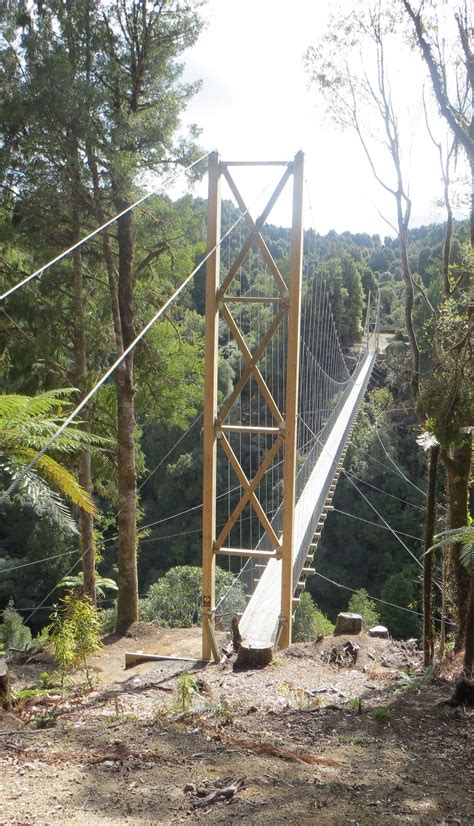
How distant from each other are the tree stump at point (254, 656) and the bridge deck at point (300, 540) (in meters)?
0.53

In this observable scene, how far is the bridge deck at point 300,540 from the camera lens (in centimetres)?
439

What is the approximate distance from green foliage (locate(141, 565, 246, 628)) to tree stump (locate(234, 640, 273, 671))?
13.5 ft

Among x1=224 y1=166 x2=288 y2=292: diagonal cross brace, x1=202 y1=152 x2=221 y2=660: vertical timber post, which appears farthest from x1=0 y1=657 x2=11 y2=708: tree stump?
x1=224 y1=166 x2=288 y2=292: diagonal cross brace

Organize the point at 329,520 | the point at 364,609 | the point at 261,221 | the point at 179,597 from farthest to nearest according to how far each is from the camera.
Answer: the point at 329,520 < the point at 364,609 < the point at 179,597 < the point at 261,221

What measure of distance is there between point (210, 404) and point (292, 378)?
0.49m

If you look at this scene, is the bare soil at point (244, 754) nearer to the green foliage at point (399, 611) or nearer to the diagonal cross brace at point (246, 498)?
the diagonal cross brace at point (246, 498)

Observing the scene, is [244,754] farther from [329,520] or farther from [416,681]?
[329,520]

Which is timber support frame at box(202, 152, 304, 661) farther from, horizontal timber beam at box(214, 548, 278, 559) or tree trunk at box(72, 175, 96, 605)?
tree trunk at box(72, 175, 96, 605)

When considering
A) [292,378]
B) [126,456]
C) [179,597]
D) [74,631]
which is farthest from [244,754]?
[179,597]

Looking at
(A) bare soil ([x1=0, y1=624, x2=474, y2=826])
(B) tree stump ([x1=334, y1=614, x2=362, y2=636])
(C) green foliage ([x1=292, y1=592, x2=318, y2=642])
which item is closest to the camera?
(A) bare soil ([x1=0, y1=624, x2=474, y2=826])

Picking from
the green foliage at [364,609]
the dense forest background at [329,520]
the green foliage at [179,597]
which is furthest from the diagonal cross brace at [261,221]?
the green foliage at [364,609]

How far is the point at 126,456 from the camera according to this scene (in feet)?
17.5

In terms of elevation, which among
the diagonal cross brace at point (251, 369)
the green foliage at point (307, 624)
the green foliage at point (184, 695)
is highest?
the diagonal cross brace at point (251, 369)

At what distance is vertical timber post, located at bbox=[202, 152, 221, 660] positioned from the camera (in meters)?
3.85
